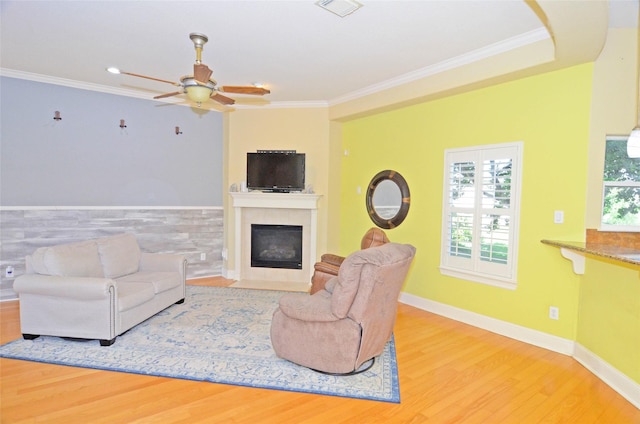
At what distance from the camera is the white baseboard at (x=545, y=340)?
8.73ft

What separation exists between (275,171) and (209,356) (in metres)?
3.25

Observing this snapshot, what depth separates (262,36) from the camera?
3336 mm

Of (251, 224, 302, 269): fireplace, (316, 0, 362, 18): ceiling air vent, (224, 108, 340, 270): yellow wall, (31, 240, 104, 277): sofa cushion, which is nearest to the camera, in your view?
(316, 0, 362, 18): ceiling air vent

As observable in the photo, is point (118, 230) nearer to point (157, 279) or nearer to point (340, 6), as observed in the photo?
point (157, 279)

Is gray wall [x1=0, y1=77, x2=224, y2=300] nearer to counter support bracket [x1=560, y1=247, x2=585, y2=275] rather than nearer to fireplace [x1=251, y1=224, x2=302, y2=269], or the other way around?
fireplace [x1=251, y1=224, x2=302, y2=269]

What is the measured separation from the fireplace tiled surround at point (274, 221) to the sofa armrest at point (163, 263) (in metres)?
1.44

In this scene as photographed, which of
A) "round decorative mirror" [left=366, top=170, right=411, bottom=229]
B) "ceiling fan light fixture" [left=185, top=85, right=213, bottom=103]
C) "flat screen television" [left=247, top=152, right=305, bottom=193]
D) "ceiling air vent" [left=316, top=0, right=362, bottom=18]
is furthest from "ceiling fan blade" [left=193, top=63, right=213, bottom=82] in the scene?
"round decorative mirror" [left=366, top=170, right=411, bottom=229]

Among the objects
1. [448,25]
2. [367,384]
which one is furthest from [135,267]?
[448,25]

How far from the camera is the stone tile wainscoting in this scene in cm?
460

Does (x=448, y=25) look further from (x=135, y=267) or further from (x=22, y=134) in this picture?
(x=22, y=134)

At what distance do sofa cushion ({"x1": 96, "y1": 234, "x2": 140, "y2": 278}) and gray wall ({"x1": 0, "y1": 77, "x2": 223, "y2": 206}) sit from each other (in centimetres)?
132

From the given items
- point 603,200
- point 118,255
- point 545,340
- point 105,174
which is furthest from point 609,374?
point 105,174

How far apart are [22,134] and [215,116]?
2.65 m

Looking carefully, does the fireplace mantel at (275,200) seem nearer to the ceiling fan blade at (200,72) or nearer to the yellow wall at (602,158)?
the ceiling fan blade at (200,72)
